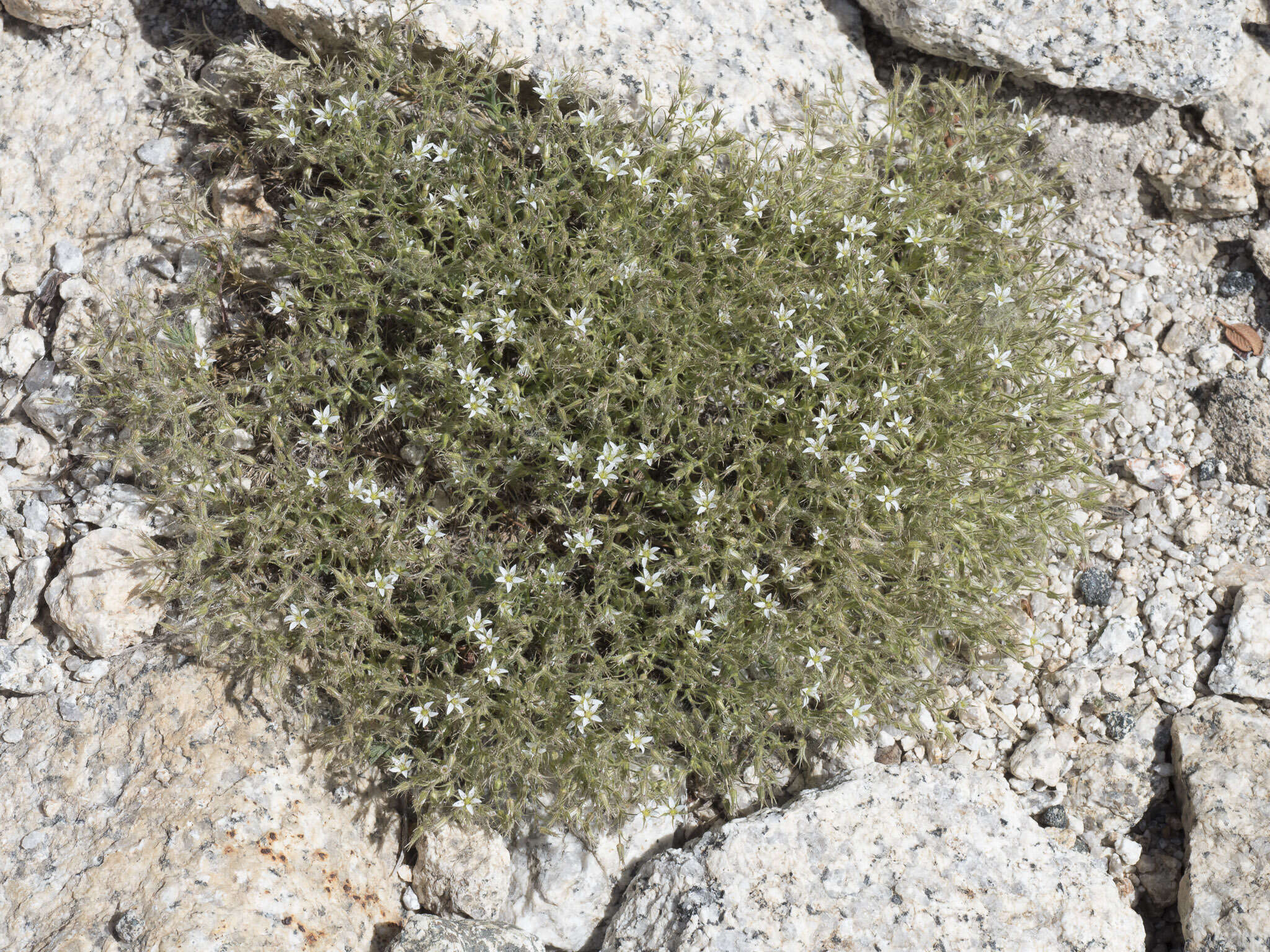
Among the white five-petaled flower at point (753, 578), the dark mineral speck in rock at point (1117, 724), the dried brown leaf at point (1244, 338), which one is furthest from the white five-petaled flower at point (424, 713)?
the dried brown leaf at point (1244, 338)

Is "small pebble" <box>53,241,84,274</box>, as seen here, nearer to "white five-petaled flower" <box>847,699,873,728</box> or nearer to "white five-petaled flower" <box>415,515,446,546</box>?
"white five-petaled flower" <box>415,515,446,546</box>

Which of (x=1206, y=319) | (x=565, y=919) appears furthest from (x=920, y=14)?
(x=565, y=919)

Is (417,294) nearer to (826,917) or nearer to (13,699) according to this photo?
(13,699)

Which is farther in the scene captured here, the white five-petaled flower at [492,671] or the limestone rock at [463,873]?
the limestone rock at [463,873]

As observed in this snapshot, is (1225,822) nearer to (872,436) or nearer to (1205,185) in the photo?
(872,436)

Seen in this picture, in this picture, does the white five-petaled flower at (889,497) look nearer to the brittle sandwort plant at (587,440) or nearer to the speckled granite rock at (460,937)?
the brittle sandwort plant at (587,440)

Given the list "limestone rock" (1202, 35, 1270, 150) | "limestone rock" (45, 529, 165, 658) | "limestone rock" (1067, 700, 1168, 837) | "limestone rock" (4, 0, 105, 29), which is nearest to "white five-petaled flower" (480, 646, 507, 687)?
"limestone rock" (45, 529, 165, 658)
